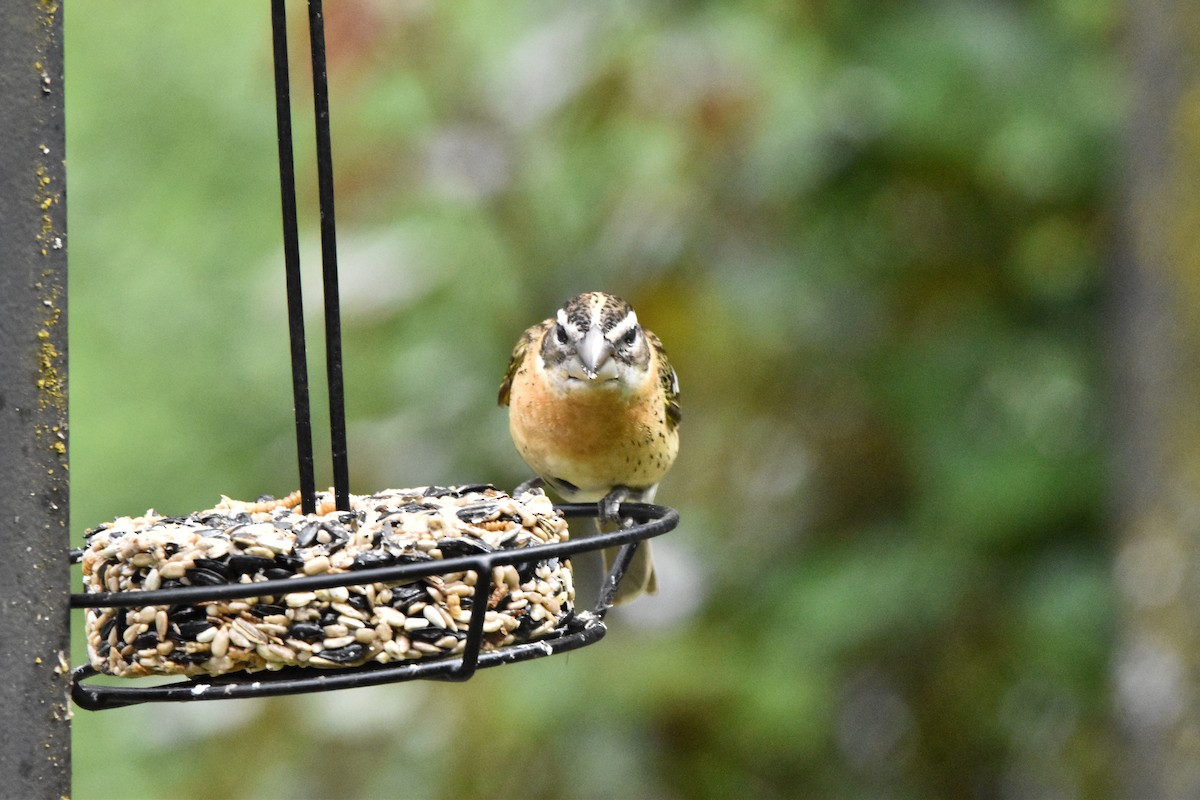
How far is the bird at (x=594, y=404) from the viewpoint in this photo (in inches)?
151

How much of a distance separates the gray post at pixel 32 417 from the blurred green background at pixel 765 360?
2.85 m

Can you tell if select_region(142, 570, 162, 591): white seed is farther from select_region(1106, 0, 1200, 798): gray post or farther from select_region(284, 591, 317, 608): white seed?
select_region(1106, 0, 1200, 798): gray post

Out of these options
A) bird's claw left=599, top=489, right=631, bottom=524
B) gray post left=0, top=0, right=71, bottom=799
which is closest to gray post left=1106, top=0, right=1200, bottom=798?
bird's claw left=599, top=489, right=631, bottom=524

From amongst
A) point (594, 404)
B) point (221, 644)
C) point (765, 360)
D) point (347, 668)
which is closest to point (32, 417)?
point (221, 644)

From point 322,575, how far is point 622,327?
5.86 feet

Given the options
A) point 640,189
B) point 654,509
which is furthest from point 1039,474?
point 654,509

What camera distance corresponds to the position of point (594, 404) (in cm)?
390

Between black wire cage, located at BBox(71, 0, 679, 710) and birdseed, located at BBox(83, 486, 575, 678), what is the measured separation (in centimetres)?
3

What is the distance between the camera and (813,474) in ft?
19.1

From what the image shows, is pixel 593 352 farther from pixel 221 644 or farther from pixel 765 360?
pixel 765 360

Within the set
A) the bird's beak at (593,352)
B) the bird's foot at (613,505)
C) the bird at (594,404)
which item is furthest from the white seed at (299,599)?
the bird's beak at (593,352)

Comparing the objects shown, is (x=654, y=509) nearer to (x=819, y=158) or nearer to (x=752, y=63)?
(x=752, y=63)

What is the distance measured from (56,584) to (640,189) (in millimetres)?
3472

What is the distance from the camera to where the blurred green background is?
5.16 m
